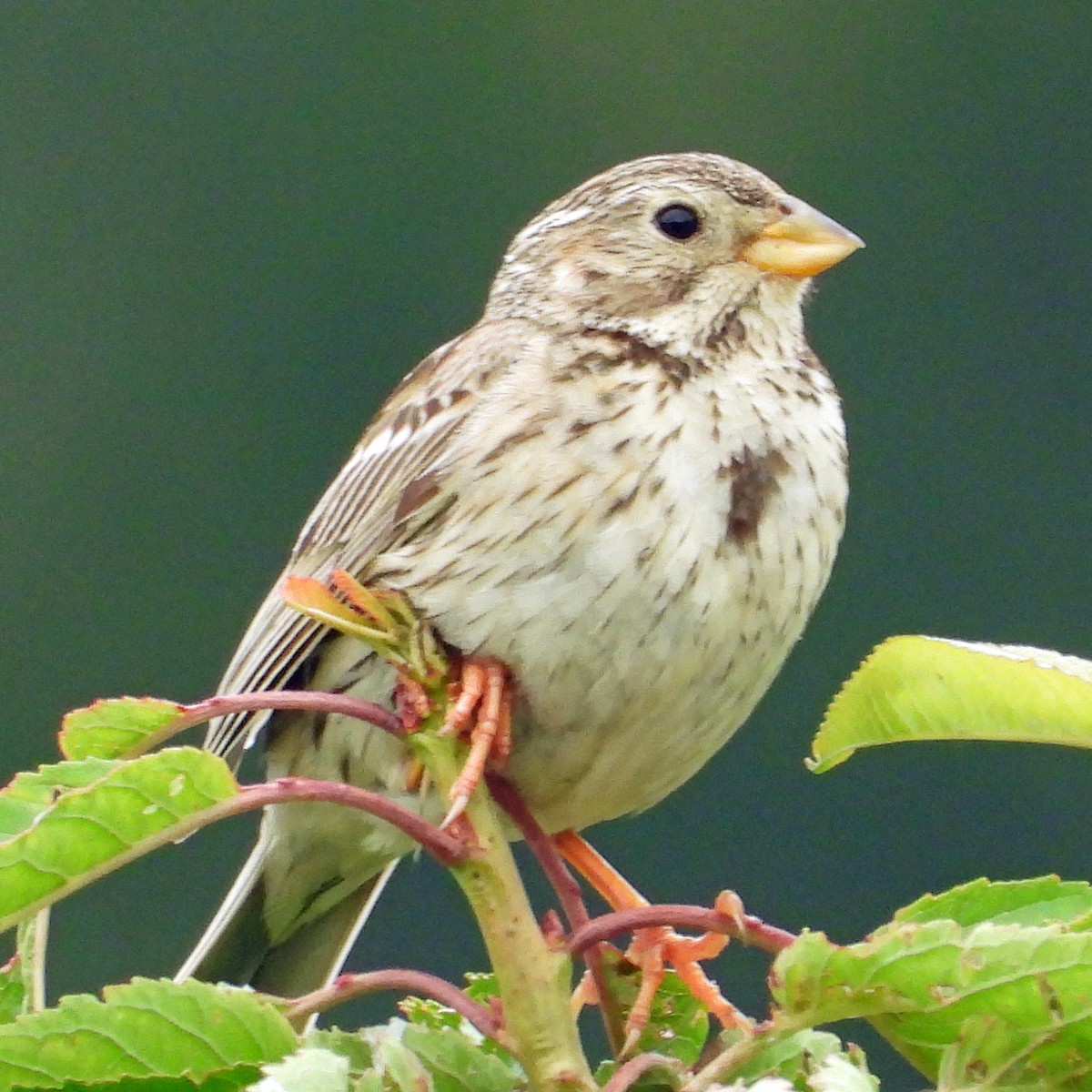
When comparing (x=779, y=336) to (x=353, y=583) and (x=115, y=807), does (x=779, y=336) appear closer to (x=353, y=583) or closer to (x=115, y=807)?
(x=353, y=583)

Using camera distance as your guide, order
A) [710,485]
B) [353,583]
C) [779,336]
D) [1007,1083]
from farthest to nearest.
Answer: [779,336]
[710,485]
[353,583]
[1007,1083]

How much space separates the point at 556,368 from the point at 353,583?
0.43 meters

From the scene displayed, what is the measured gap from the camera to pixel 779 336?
127 cm

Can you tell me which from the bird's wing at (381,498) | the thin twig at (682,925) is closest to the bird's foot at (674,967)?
the thin twig at (682,925)

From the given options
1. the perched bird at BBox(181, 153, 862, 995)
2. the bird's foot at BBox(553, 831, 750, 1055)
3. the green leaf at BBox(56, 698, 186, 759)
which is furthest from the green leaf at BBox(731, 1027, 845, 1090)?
the perched bird at BBox(181, 153, 862, 995)

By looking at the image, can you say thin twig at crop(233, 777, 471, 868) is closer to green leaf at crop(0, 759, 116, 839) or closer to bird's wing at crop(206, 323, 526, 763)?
green leaf at crop(0, 759, 116, 839)

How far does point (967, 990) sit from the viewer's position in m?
0.61

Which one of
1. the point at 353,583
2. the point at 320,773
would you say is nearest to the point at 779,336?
the point at 320,773

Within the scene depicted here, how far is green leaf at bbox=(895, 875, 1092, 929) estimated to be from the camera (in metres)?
0.68

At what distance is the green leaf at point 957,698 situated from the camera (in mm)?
634

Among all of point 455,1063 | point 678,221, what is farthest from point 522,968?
point 678,221

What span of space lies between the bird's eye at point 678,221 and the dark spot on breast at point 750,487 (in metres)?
0.21

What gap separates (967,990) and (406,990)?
0.19 metres

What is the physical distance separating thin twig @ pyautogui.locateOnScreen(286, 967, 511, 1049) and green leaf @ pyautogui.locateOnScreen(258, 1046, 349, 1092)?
0.12 ft
